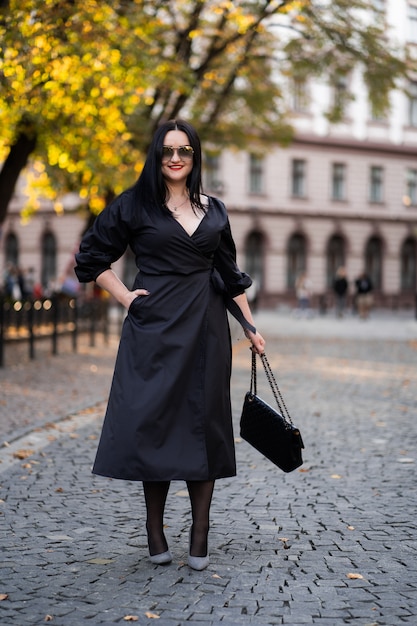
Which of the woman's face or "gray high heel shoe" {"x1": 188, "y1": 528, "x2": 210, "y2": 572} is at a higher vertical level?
the woman's face

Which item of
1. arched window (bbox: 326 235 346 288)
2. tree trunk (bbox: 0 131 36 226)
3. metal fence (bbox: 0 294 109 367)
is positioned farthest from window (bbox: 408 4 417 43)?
tree trunk (bbox: 0 131 36 226)

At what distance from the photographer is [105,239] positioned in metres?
4.48

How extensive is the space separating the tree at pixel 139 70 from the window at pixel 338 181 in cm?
2083

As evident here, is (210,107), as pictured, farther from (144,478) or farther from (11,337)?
(144,478)

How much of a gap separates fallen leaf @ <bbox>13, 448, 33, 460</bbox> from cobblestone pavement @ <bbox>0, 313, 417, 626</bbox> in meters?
0.01

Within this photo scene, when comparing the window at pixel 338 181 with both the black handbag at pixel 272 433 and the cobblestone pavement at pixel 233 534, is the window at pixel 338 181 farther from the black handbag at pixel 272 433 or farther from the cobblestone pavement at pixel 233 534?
the black handbag at pixel 272 433

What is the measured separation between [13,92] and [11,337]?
7.10 meters

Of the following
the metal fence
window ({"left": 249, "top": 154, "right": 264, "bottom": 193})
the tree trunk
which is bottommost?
the metal fence

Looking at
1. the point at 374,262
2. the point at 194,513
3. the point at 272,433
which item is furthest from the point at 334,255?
the point at 194,513

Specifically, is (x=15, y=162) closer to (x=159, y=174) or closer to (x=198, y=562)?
(x=159, y=174)

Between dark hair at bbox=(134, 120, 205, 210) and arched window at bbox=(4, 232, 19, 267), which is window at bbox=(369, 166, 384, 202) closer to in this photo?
arched window at bbox=(4, 232, 19, 267)

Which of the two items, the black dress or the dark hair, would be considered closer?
the black dress

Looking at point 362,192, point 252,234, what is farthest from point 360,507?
point 362,192

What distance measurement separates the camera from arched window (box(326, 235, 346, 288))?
152 ft
